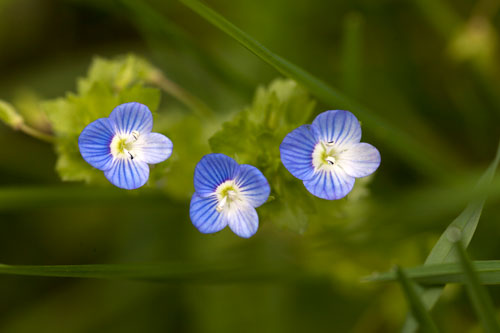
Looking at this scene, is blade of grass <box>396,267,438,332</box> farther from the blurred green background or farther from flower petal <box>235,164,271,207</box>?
the blurred green background

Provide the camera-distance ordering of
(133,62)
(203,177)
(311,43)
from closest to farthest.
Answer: (203,177)
(133,62)
(311,43)

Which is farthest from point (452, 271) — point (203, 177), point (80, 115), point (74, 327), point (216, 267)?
point (74, 327)

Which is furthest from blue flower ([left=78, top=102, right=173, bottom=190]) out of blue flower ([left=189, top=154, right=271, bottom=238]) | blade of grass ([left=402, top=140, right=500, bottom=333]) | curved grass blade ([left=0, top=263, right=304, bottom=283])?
blade of grass ([left=402, top=140, right=500, bottom=333])

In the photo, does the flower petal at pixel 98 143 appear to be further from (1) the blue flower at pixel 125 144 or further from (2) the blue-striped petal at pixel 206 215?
(2) the blue-striped petal at pixel 206 215

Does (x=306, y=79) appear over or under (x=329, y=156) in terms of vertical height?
over

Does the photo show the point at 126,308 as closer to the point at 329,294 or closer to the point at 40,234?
the point at 40,234

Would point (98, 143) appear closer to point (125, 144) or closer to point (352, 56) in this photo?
point (125, 144)

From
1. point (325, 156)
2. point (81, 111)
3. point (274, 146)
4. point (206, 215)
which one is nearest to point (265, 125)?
point (274, 146)
